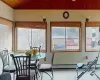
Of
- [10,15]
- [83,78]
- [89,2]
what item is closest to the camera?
[83,78]

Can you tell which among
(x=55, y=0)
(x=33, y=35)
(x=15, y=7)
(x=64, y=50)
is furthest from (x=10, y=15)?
(x=64, y=50)

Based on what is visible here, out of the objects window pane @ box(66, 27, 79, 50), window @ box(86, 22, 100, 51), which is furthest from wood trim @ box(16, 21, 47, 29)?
window @ box(86, 22, 100, 51)

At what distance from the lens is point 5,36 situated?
714 cm

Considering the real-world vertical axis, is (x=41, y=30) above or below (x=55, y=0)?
below

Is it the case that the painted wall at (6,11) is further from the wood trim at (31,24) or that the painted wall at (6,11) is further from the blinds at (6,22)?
the wood trim at (31,24)

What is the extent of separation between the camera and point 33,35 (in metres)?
8.47

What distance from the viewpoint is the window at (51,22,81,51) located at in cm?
846

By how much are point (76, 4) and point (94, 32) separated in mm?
1394

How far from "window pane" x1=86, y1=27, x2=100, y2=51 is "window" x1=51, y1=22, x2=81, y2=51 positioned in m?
0.37

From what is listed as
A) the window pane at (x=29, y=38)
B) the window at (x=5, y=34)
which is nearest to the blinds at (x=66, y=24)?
the window pane at (x=29, y=38)

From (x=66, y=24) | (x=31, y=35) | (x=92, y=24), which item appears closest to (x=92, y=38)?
(x=92, y=24)

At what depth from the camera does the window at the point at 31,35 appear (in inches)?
328

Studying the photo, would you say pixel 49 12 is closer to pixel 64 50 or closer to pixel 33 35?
pixel 33 35

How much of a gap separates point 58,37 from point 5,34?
7.69 ft
